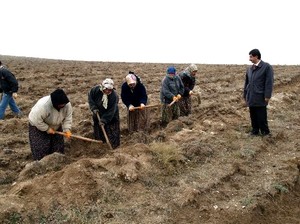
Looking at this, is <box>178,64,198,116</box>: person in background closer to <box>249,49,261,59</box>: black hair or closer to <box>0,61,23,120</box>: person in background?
<box>249,49,261,59</box>: black hair

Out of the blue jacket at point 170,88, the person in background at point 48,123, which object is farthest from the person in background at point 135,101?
the person in background at point 48,123

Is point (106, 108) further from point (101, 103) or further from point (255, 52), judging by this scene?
point (255, 52)

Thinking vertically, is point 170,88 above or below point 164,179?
above

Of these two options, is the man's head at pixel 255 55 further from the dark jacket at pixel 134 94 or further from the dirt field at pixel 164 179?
the dark jacket at pixel 134 94

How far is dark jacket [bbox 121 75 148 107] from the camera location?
715 centimetres

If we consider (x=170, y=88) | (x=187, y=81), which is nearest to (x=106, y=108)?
(x=170, y=88)

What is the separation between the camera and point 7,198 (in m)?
4.26

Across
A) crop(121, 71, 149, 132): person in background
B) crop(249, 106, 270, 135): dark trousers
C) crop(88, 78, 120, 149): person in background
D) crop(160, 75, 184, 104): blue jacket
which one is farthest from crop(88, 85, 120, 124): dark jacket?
crop(249, 106, 270, 135): dark trousers

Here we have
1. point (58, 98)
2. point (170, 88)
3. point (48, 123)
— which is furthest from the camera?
point (170, 88)

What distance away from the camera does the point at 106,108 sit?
6547 mm

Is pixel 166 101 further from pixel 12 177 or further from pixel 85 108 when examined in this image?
pixel 12 177

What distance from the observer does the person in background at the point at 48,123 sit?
18.6ft

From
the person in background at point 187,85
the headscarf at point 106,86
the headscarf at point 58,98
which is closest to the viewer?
the headscarf at point 58,98

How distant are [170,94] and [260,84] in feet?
6.53
